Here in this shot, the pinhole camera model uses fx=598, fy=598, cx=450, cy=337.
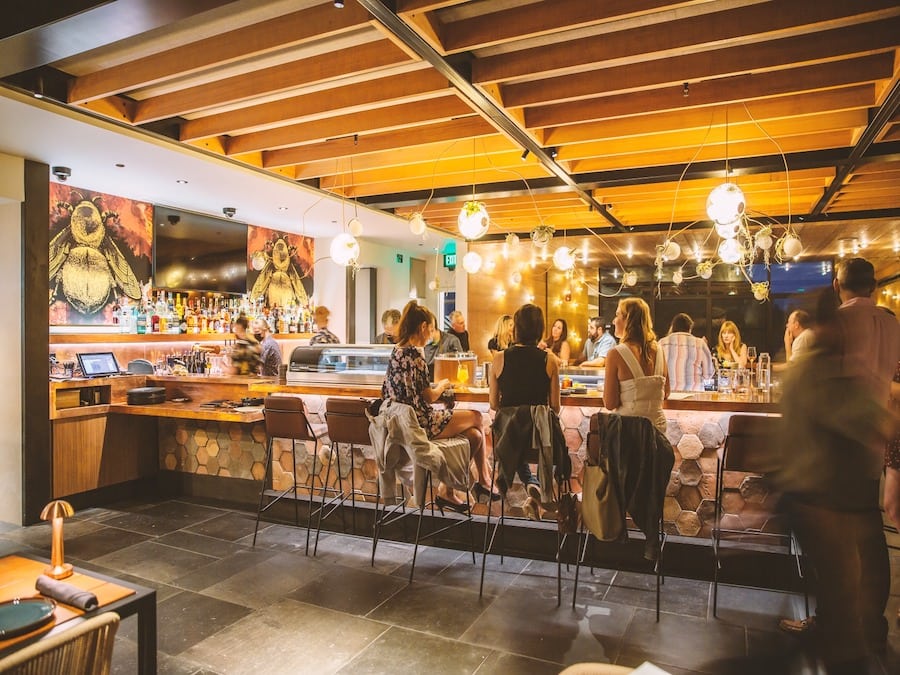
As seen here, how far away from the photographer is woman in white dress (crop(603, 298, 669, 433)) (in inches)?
132

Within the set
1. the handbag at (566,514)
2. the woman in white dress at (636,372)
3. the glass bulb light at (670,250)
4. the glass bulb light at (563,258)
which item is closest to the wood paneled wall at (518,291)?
the glass bulb light at (563,258)

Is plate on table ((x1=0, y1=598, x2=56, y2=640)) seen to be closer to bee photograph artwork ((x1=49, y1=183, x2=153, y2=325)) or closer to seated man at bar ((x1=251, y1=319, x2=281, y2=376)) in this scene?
seated man at bar ((x1=251, y1=319, x2=281, y2=376))

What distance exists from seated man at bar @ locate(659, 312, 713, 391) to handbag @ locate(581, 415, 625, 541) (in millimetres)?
1971

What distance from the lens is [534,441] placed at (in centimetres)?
347

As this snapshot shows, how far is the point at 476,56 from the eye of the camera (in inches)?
140

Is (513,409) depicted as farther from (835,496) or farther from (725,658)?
(835,496)

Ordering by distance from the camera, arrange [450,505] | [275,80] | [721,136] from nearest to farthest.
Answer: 1. [275,80]
2. [450,505]
3. [721,136]

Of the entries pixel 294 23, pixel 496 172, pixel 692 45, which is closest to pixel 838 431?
pixel 692 45

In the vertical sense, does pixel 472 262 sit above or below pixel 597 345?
above

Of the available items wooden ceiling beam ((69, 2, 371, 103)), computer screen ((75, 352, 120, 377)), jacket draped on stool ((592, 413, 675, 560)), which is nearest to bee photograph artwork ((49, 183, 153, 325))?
computer screen ((75, 352, 120, 377))

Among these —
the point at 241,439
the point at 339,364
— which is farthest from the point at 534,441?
the point at 241,439

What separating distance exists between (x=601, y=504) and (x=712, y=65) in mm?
2599

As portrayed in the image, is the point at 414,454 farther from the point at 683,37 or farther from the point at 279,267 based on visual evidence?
the point at 279,267

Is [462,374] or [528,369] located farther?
[462,374]
